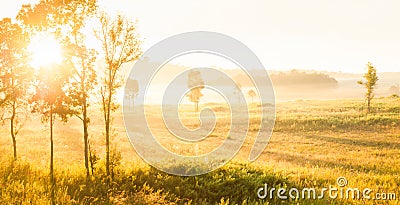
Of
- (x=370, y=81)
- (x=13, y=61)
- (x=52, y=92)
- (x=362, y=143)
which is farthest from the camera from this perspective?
(x=370, y=81)

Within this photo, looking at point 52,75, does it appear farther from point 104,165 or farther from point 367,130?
point 367,130

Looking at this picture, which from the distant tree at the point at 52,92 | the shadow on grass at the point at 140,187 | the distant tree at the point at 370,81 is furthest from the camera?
the distant tree at the point at 370,81

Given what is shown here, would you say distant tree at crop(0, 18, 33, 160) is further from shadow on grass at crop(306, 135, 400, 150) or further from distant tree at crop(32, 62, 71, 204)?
shadow on grass at crop(306, 135, 400, 150)

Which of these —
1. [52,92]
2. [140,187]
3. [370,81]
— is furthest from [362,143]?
[52,92]

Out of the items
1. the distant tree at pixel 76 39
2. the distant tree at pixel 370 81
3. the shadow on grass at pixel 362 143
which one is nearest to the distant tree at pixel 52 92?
the distant tree at pixel 76 39

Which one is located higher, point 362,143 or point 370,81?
point 370,81

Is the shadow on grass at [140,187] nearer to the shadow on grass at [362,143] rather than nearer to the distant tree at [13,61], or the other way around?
the distant tree at [13,61]

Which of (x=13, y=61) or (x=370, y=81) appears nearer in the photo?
(x=13, y=61)

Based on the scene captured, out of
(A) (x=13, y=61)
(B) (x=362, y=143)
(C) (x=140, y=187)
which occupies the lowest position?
(B) (x=362, y=143)

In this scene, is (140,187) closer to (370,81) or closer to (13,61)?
(13,61)

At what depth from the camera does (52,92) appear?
1133 cm

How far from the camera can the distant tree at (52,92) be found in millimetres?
11359

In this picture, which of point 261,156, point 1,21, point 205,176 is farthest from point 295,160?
point 1,21

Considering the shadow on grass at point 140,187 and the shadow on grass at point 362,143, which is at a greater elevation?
the shadow on grass at point 140,187
